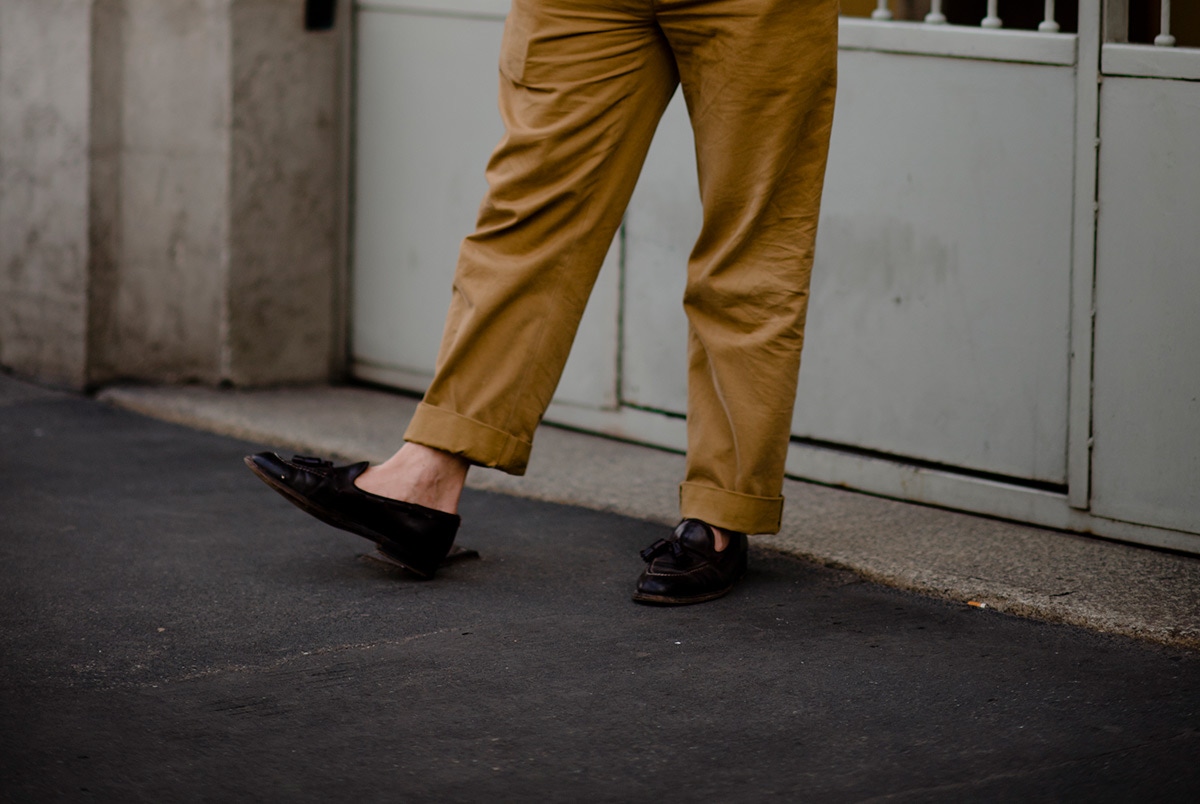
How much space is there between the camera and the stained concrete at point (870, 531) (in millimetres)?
2773

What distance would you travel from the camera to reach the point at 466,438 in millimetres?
2750

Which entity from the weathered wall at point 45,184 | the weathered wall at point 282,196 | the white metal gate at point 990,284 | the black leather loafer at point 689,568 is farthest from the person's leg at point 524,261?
the weathered wall at point 45,184

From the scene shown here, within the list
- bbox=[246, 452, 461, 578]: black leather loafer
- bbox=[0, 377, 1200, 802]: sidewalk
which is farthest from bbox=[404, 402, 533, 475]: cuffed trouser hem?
bbox=[0, 377, 1200, 802]: sidewalk

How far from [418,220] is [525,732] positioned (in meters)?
2.60

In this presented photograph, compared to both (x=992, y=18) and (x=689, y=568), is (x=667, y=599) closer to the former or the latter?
(x=689, y=568)

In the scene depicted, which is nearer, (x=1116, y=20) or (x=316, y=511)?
(x=316, y=511)

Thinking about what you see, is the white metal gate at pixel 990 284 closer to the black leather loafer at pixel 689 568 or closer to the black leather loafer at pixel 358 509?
the black leather loafer at pixel 689 568

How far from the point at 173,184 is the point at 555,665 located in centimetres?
261

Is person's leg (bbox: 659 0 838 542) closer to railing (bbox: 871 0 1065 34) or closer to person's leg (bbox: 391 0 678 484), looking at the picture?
person's leg (bbox: 391 0 678 484)

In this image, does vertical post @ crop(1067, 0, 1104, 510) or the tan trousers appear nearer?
the tan trousers

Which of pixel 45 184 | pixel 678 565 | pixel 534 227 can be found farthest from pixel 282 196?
pixel 678 565

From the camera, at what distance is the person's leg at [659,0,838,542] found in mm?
2648

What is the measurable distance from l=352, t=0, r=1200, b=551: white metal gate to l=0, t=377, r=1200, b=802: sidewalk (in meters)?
0.14

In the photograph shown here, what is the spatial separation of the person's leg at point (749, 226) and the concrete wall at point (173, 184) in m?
2.08
